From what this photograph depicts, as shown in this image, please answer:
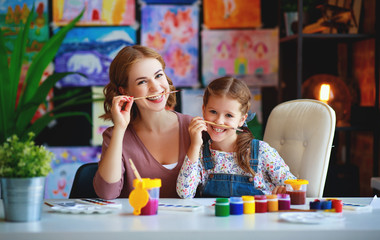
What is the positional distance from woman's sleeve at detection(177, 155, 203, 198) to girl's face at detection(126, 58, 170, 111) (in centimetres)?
28

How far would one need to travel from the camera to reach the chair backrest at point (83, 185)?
214 centimetres

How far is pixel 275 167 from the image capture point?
196 centimetres

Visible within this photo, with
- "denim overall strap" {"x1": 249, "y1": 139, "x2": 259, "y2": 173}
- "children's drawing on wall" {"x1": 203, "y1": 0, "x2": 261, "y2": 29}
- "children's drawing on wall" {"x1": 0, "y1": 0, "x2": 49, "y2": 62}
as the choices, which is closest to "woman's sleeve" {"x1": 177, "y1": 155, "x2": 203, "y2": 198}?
"denim overall strap" {"x1": 249, "y1": 139, "x2": 259, "y2": 173}

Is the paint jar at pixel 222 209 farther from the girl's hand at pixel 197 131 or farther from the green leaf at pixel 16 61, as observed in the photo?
the green leaf at pixel 16 61

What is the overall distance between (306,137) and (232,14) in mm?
1612

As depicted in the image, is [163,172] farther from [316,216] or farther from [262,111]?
[262,111]

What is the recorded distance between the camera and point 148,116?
7.08ft

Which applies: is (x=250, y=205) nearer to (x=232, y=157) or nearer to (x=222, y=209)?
(x=222, y=209)

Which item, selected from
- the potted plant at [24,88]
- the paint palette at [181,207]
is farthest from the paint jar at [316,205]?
the potted plant at [24,88]

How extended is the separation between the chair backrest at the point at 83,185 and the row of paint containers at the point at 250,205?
0.88 metres

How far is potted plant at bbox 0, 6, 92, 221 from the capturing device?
133 cm

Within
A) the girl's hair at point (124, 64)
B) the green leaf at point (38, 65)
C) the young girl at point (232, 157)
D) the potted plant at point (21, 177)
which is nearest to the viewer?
the potted plant at point (21, 177)

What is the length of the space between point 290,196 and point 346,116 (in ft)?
5.50

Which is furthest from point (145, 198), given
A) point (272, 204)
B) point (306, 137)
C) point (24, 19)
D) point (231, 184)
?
point (24, 19)
